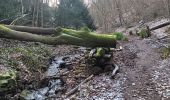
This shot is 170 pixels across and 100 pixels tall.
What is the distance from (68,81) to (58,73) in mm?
1469

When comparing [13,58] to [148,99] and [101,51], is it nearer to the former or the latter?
[101,51]

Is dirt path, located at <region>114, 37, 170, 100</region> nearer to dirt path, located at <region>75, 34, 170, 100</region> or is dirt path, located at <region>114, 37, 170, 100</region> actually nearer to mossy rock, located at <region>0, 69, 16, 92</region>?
dirt path, located at <region>75, 34, 170, 100</region>

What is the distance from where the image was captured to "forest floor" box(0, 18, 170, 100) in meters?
10.1

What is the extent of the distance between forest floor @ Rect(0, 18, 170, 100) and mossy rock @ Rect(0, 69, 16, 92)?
0.44 metres

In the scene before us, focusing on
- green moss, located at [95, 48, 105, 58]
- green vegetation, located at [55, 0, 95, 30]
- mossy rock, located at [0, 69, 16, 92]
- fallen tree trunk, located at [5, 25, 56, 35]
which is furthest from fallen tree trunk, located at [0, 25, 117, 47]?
green vegetation, located at [55, 0, 95, 30]

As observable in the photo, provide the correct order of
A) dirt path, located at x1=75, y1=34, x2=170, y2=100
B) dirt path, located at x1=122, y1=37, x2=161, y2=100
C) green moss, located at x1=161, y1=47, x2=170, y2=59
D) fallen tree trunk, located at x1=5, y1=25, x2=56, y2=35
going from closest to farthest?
dirt path, located at x1=122, y1=37, x2=161, y2=100 → dirt path, located at x1=75, y1=34, x2=170, y2=100 → green moss, located at x1=161, y1=47, x2=170, y2=59 → fallen tree trunk, located at x1=5, y1=25, x2=56, y2=35

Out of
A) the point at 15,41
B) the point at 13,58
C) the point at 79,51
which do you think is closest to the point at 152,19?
the point at 79,51

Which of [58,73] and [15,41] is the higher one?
[15,41]

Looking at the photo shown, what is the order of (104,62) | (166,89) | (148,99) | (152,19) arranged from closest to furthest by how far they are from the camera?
(148,99), (166,89), (104,62), (152,19)

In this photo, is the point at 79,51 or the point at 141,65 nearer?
the point at 141,65

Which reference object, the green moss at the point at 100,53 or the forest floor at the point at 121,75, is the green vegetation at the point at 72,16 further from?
the green moss at the point at 100,53

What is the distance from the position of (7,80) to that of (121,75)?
472 centimetres

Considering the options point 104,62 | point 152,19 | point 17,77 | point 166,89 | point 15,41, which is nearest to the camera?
point 166,89

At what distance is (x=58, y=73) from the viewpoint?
13.6m
